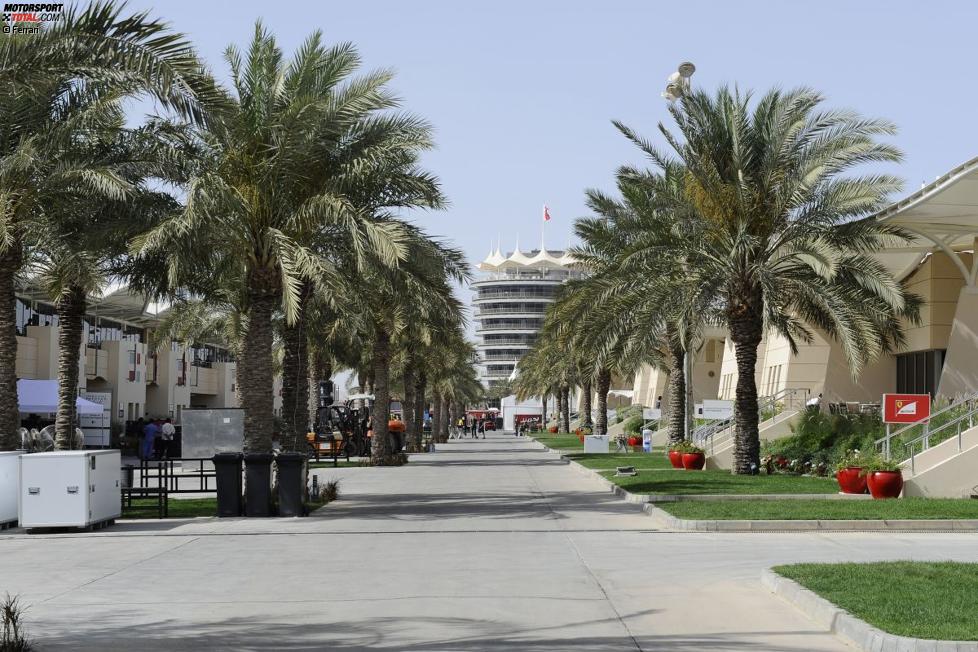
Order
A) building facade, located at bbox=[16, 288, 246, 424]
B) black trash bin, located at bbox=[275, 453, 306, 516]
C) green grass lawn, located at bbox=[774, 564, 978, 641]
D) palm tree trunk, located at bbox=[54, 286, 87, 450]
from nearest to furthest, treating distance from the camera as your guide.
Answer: green grass lawn, located at bbox=[774, 564, 978, 641]
black trash bin, located at bbox=[275, 453, 306, 516]
palm tree trunk, located at bbox=[54, 286, 87, 450]
building facade, located at bbox=[16, 288, 246, 424]

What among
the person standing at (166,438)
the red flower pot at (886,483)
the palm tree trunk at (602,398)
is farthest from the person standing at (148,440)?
the red flower pot at (886,483)

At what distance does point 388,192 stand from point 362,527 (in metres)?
7.99

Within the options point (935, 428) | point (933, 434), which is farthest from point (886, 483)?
point (935, 428)

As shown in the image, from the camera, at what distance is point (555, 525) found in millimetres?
19156

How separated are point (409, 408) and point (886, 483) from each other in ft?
121

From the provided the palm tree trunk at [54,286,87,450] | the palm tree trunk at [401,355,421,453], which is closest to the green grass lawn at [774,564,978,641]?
the palm tree trunk at [54,286,87,450]

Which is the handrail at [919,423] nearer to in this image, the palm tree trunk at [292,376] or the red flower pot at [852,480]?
the red flower pot at [852,480]

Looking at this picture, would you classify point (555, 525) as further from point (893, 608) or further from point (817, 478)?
point (817, 478)

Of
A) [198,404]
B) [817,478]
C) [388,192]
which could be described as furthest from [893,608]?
[198,404]

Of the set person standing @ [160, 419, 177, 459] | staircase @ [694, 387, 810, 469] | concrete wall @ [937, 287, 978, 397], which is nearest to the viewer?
concrete wall @ [937, 287, 978, 397]

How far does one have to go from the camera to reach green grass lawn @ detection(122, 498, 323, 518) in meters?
21.9

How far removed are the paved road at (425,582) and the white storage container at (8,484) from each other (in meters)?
1.34

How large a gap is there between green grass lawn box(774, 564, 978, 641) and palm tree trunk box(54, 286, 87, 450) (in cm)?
2036

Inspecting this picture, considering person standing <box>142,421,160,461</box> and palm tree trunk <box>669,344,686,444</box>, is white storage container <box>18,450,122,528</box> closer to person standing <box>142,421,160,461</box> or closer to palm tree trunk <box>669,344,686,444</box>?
palm tree trunk <box>669,344,686,444</box>
